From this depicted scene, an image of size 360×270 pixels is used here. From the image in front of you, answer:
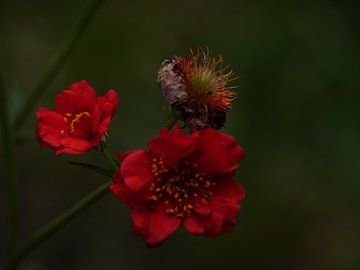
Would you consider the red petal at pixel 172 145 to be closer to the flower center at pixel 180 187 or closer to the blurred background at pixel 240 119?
the flower center at pixel 180 187

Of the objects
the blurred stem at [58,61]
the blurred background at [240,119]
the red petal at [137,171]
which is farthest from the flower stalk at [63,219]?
the blurred background at [240,119]

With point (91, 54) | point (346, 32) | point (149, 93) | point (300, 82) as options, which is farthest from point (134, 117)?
point (346, 32)

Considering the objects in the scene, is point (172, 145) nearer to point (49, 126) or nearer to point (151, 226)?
point (151, 226)

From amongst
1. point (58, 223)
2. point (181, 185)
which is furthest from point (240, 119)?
point (181, 185)

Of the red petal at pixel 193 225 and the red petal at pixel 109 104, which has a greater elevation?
the red petal at pixel 109 104

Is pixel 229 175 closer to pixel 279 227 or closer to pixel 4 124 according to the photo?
pixel 4 124

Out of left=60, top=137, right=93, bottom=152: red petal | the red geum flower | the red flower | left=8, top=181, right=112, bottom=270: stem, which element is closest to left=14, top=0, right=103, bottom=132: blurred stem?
left=8, top=181, right=112, bottom=270: stem

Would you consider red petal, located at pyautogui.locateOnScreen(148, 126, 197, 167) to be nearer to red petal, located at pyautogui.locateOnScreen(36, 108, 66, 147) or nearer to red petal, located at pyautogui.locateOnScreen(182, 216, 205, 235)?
red petal, located at pyautogui.locateOnScreen(182, 216, 205, 235)
